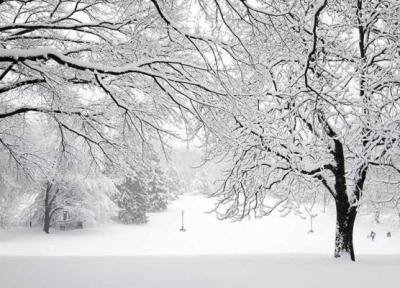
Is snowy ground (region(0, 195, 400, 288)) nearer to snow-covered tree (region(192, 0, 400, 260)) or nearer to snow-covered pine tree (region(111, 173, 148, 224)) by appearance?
snow-covered pine tree (region(111, 173, 148, 224))

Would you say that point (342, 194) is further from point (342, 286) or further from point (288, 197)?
point (342, 286)

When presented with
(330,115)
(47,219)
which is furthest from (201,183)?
(330,115)

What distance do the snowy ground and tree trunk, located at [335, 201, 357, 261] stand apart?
42 cm

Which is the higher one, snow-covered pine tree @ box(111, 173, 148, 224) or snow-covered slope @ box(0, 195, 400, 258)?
snow-covered pine tree @ box(111, 173, 148, 224)

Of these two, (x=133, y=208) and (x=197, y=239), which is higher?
(x=133, y=208)

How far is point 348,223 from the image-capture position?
1029 cm

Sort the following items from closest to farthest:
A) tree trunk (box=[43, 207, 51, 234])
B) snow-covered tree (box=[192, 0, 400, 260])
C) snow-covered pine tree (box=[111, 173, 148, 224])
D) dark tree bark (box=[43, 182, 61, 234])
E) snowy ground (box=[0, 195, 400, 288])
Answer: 1. snowy ground (box=[0, 195, 400, 288])
2. snow-covered tree (box=[192, 0, 400, 260])
3. dark tree bark (box=[43, 182, 61, 234])
4. tree trunk (box=[43, 207, 51, 234])
5. snow-covered pine tree (box=[111, 173, 148, 224])

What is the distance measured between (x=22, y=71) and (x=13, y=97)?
202cm

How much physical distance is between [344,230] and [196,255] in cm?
402

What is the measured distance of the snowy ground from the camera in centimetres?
670

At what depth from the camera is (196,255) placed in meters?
11.4

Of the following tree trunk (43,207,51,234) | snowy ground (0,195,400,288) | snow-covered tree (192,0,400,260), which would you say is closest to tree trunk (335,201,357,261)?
snow-covered tree (192,0,400,260)

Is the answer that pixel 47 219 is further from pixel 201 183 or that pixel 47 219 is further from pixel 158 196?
pixel 201 183

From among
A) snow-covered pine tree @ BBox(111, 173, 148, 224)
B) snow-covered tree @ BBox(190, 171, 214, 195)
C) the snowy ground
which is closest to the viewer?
the snowy ground
